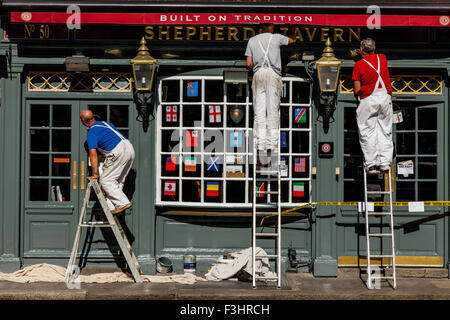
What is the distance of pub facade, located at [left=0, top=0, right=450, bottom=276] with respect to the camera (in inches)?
354

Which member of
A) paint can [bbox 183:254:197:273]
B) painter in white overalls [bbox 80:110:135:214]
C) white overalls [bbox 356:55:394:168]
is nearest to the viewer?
white overalls [bbox 356:55:394:168]

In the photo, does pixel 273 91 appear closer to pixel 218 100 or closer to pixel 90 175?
pixel 218 100

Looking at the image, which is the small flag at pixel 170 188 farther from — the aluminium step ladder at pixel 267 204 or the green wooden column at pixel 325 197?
the green wooden column at pixel 325 197

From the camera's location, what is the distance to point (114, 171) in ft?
28.1

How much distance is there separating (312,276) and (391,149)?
2.27 m

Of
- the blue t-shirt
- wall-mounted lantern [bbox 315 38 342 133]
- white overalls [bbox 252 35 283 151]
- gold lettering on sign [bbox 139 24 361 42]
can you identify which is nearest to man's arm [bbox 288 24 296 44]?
gold lettering on sign [bbox 139 24 361 42]

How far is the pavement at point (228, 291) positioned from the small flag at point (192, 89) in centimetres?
289

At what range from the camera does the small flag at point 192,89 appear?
360 inches

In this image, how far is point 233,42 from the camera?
8.98 metres

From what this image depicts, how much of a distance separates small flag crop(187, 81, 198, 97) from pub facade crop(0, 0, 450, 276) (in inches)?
0.6

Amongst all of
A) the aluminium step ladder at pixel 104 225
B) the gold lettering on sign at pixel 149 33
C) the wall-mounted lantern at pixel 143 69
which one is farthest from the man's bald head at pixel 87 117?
the gold lettering on sign at pixel 149 33

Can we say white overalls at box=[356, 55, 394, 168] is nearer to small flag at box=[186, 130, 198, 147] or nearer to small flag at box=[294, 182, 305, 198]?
small flag at box=[294, 182, 305, 198]

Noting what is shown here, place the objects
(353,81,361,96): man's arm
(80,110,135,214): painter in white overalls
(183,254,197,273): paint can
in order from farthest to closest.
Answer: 1. (183,254,197,273): paint can
2. (80,110,135,214): painter in white overalls
3. (353,81,361,96): man's arm

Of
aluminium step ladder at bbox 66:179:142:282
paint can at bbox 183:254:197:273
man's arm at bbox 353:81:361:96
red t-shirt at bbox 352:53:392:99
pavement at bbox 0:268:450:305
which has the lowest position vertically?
pavement at bbox 0:268:450:305
